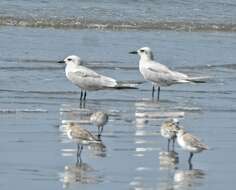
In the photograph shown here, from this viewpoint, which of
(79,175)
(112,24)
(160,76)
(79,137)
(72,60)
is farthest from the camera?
(112,24)

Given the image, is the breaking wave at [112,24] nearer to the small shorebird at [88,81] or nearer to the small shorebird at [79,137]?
the small shorebird at [88,81]

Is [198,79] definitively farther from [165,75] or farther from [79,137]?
[79,137]

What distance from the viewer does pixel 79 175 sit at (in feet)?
34.9

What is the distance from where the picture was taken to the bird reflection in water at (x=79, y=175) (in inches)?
406

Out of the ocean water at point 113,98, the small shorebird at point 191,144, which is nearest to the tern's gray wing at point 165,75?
the ocean water at point 113,98

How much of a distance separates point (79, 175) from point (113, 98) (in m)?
6.66

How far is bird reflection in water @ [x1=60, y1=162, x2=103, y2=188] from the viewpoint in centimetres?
1031

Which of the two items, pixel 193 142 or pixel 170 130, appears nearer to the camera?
pixel 193 142

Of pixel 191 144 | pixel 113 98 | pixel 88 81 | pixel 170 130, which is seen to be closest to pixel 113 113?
pixel 113 98

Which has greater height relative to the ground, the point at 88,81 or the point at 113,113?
the point at 88,81

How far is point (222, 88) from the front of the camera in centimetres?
1870

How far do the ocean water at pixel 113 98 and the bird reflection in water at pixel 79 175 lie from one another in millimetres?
10

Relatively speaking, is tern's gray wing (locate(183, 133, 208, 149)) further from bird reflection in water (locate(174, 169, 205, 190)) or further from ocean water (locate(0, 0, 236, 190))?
bird reflection in water (locate(174, 169, 205, 190))

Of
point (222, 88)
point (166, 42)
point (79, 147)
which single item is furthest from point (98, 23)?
point (79, 147)
